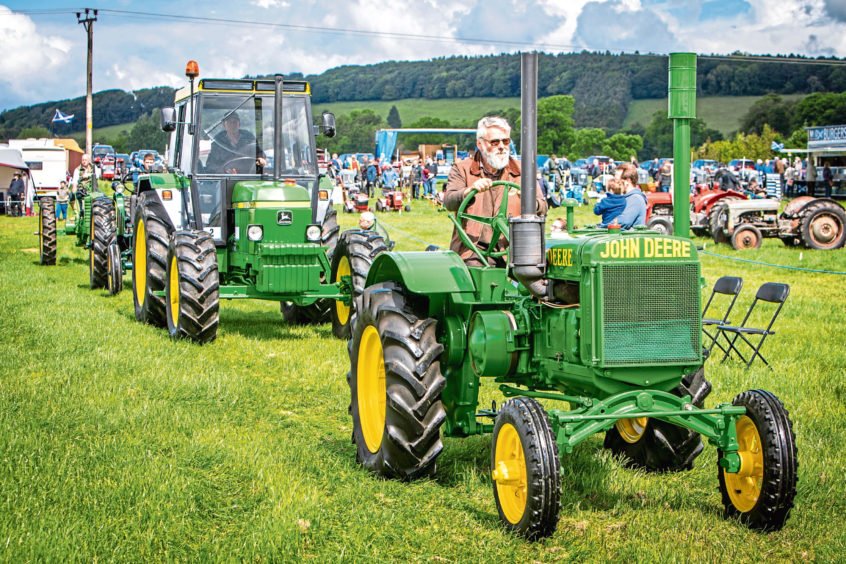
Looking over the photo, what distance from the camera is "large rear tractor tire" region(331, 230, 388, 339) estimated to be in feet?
30.4

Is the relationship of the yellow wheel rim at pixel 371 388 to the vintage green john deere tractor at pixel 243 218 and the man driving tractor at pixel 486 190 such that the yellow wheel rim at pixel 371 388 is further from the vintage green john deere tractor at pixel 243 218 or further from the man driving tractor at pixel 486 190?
the vintage green john deere tractor at pixel 243 218

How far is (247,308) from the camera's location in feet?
40.9

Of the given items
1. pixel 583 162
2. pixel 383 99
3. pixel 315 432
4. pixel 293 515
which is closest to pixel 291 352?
pixel 315 432

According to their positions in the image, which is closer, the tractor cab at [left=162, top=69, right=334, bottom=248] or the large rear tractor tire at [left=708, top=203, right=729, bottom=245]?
the tractor cab at [left=162, top=69, right=334, bottom=248]

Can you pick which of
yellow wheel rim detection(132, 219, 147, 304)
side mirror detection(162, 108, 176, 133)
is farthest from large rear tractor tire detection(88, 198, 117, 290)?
side mirror detection(162, 108, 176, 133)

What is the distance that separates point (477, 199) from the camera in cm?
553

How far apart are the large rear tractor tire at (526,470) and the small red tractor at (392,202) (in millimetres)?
27001

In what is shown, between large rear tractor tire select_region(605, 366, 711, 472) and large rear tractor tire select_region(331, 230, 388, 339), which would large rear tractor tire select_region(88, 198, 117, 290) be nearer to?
large rear tractor tire select_region(331, 230, 388, 339)

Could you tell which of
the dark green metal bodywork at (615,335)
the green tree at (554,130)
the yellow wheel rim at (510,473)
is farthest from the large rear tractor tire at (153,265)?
the green tree at (554,130)

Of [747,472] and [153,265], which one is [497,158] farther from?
[153,265]

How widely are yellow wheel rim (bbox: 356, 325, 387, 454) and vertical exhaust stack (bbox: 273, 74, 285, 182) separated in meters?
4.50

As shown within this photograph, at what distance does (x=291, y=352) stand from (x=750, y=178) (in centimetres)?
4030

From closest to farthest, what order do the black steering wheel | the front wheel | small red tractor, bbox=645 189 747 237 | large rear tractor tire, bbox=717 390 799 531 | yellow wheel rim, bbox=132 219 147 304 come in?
large rear tractor tire, bbox=717 390 799 531, the black steering wheel, yellow wheel rim, bbox=132 219 147 304, the front wheel, small red tractor, bbox=645 189 747 237

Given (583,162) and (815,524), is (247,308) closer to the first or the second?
(815,524)
